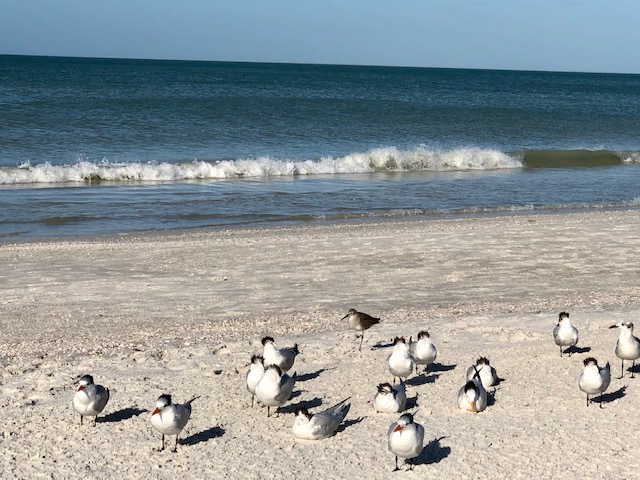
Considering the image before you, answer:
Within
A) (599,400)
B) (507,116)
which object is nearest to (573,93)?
(507,116)

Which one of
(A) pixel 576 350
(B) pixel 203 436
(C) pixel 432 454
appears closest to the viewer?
(C) pixel 432 454

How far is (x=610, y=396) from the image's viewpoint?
8.51m

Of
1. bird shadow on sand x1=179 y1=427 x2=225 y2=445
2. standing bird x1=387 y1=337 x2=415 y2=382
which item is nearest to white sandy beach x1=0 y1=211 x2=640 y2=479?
bird shadow on sand x1=179 y1=427 x2=225 y2=445

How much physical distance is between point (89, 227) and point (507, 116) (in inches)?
1609

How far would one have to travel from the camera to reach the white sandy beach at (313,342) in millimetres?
7199

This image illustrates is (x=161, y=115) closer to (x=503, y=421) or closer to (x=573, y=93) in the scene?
(x=503, y=421)

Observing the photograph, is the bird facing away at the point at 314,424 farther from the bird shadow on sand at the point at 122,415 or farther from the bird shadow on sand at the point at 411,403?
the bird shadow on sand at the point at 122,415

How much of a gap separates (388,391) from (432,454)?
A: 88cm

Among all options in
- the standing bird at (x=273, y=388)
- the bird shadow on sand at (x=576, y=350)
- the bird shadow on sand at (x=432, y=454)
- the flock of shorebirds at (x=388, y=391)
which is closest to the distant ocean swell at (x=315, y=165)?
the bird shadow on sand at (x=576, y=350)

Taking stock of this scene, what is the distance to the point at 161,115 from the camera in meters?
45.9

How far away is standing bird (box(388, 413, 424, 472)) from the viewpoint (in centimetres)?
680

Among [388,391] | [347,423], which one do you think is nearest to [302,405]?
[347,423]

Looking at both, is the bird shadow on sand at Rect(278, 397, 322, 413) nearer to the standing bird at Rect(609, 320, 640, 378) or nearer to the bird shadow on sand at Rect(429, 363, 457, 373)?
the bird shadow on sand at Rect(429, 363, 457, 373)

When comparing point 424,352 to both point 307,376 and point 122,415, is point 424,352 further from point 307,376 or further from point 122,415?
point 122,415
